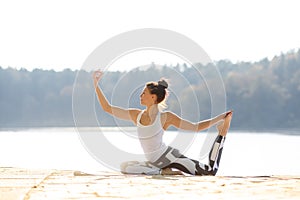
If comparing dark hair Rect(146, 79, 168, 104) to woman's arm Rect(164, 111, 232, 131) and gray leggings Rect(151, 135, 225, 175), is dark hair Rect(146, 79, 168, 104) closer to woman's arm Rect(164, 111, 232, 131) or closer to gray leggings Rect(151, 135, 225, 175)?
woman's arm Rect(164, 111, 232, 131)

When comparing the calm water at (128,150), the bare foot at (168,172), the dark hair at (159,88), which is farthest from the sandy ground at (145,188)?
the calm water at (128,150)

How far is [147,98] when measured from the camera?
4.80 meters

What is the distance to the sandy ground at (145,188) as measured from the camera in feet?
10.1

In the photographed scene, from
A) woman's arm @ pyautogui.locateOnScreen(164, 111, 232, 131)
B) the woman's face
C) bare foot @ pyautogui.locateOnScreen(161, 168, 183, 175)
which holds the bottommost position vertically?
bare foot @ pyautogui.locateOnScreen(161, 168, 183, 175)

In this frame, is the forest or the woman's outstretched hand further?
the forest

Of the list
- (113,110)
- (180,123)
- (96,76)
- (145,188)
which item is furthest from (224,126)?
(145,188)

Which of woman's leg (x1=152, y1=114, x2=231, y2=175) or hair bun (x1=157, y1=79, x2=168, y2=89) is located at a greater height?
hair bun (x1=157, y1=79, x2=168, y2=89)

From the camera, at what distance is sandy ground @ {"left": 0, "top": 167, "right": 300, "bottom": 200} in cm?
308

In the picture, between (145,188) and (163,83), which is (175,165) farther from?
(145,188)

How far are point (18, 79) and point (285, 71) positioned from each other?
76.3 feet

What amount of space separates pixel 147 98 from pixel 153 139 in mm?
362

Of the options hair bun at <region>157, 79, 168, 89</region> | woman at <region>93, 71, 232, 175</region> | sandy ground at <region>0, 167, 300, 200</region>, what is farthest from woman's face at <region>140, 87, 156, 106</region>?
sandy ground at <region>0, 167, 300, 200</region>

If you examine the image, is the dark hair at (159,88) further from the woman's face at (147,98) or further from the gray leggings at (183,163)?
the gray leggings at (183,163)

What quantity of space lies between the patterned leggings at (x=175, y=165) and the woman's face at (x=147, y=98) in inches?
17.1
